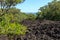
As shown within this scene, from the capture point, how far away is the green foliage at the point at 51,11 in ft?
68.9

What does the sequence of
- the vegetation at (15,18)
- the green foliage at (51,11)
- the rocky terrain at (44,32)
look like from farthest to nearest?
the green foliage at (51,11)
the rocky terrain at (44,32)
the vegetation at (15,18)

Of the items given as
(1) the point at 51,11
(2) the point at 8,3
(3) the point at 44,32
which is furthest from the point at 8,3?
(3) the point at 44,32

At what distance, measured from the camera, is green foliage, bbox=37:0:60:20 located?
21000mm

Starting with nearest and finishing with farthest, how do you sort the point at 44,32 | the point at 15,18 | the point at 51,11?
the point at 44,32 < the point at 51,11 < the point at 15,18

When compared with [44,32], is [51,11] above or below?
above

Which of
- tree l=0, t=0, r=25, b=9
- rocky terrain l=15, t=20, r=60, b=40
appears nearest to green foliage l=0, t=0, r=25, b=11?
tree l=0, t=0, r=25, b=9

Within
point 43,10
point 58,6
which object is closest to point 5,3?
point 43,10

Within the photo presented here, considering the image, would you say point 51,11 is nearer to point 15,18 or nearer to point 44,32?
point 15,18

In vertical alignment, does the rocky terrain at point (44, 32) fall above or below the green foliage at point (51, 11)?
below

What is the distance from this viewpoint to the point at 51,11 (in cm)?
2155

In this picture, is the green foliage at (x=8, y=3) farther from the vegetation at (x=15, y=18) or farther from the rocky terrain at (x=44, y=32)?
the rocky terrain at (x=44, y=32)

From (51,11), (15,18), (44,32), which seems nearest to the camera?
(44,32)

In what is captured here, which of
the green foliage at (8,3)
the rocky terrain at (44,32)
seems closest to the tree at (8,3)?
the green foliage at (8,3)

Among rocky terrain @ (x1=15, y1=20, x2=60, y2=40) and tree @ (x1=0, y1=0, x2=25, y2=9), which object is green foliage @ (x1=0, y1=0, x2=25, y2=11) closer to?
tree @ (x1=0, y1=0, x2=25, y2=9)
